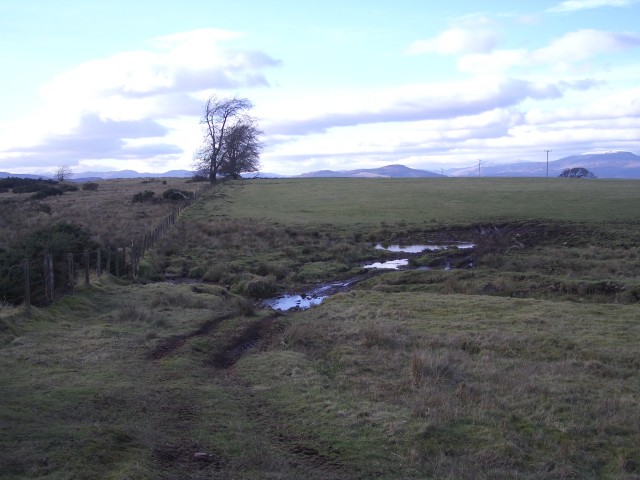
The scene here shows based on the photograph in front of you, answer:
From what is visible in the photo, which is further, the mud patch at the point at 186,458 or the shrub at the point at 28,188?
the shrub at the point at 28,188

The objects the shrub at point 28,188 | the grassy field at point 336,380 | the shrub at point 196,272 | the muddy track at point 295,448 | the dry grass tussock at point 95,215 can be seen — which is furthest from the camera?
the shrub at point 28,188

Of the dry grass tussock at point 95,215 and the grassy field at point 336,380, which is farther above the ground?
the dry grass tussock at point 95,215

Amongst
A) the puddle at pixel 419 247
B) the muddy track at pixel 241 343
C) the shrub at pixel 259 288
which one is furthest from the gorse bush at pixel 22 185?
the muddy track at pixel 241 343

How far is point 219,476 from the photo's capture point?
24.4ft

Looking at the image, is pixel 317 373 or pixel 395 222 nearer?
→ pixel 317 373

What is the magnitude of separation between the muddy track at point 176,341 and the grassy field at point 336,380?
10 cm

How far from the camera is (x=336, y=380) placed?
1195 cm

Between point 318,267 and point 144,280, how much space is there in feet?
31.3

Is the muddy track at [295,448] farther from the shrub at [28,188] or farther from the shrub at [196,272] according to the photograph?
the shrub at [28,188]

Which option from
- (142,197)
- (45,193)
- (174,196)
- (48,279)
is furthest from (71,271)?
(45,193)

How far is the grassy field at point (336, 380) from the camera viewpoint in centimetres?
803

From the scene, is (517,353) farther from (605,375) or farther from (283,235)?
(283,235)

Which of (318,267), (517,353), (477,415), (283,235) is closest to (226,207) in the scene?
(283,235)

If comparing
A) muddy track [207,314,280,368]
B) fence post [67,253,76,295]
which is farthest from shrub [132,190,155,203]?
muddy track [207,314,280,368]
